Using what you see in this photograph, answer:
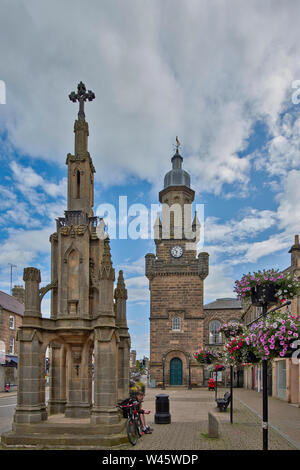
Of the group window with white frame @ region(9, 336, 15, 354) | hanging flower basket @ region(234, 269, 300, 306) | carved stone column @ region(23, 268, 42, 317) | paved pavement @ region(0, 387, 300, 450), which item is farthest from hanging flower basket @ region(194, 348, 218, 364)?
window with white frame @ region(9, 336, 15, 354)

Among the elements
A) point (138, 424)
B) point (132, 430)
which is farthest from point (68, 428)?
point (138, 424)

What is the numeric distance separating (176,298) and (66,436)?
36.6m

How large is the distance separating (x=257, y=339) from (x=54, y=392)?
8232 mm

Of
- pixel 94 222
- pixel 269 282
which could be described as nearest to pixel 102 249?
pixel 94 222

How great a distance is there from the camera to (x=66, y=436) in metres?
12.4

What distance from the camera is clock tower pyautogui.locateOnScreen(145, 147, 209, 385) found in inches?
1847

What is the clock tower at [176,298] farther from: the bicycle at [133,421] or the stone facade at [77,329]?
the bicycle at [133,421]

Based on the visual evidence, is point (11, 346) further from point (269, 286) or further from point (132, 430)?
point (269, 286)

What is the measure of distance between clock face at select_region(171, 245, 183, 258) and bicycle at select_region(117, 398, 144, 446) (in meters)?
36.0

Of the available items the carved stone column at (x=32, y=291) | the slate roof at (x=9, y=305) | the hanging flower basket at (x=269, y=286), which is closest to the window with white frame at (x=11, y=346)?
the slate roof at (x=9, y=305)

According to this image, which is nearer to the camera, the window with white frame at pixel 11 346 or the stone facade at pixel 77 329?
the stone facade at pixel 77 329

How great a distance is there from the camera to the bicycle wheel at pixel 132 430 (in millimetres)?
12209

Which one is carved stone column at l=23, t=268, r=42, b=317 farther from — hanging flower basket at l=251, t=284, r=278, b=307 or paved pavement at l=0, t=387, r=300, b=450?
hanging flower basket at l=251, t=284, r=278, b=307

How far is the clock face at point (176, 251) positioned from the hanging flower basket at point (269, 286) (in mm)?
38212
